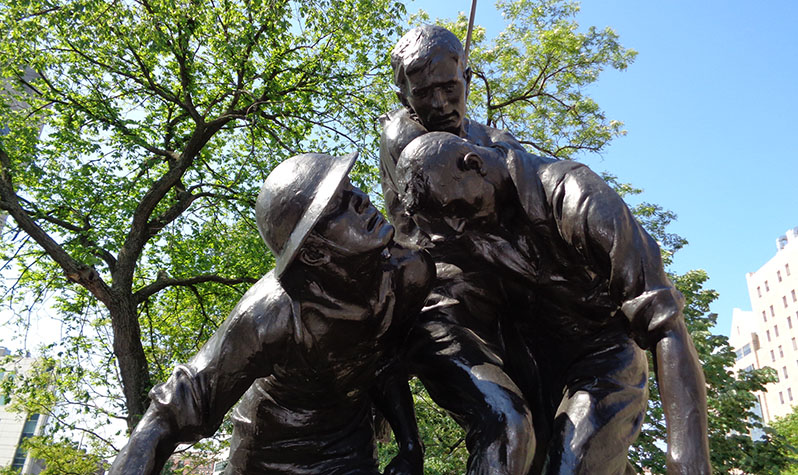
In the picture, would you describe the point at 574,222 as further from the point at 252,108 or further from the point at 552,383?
the point at 252,108

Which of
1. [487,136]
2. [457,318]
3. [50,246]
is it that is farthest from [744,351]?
[457,318]

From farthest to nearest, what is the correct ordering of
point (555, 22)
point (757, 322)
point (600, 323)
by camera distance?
point (757, 322) < point (555, 22) < point (600, 323)

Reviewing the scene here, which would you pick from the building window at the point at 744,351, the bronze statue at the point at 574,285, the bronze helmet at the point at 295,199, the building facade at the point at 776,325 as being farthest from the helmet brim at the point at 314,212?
the building window at the point at 744,351

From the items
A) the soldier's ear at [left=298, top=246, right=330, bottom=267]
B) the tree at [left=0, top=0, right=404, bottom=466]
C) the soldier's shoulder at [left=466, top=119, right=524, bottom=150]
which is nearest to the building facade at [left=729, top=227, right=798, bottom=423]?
the tree at [left=0, top=0, right=404, bottom=466]

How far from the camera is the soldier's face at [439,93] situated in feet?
8.39

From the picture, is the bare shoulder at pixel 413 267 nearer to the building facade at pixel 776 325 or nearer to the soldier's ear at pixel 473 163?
the soldier's ear at pixel 473 163

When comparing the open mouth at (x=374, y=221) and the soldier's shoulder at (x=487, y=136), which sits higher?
the soldier's shoulder at (x=487, y=136)

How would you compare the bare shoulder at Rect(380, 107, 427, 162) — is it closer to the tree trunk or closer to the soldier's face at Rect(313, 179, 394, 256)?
the soldier's face at Rect(313, 179, 394, 256)

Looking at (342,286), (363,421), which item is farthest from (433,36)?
(363,421)

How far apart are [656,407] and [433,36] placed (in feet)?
34.2

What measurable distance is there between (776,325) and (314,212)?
60.1m

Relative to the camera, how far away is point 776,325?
175 ft

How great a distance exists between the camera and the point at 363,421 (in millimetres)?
2570

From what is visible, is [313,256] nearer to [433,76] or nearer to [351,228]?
[351,228]
